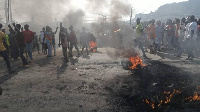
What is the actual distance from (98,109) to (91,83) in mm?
1869

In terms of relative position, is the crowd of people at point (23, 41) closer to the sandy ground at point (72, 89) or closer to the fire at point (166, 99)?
the sandy ground at point (72, 89)

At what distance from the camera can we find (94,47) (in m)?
15.5

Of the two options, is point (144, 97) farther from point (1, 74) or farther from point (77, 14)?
point (77, 14)

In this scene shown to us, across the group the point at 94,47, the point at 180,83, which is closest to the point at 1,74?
the point at 180,83

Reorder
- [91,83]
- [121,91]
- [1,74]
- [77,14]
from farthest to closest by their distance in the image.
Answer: [77,14] → [1,74] → [91,83] → [121,91]

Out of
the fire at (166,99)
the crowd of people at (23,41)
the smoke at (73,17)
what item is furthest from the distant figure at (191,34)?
the smoke at (73,17)

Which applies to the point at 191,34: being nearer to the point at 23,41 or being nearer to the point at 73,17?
the point at 23,41

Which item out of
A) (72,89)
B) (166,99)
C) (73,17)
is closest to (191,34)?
(166,99)

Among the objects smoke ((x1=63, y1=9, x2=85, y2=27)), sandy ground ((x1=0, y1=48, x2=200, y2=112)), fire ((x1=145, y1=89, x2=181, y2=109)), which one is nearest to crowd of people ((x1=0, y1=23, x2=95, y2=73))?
sandy ground ((x1=0, y1=48, x2=200, y2=112))

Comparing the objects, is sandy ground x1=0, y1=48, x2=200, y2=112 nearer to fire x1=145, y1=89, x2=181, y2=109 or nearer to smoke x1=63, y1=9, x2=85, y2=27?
fire x1=145, y1=89, x2=181, y2=109

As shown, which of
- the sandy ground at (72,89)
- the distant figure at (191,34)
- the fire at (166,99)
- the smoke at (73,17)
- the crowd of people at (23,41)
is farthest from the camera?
the smoke at (73,17)

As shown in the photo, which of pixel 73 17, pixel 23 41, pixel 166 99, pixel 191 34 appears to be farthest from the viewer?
pixel 73 17

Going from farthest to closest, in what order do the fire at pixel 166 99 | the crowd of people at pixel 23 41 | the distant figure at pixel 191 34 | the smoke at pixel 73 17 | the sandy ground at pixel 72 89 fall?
the smoke at pixel 73 17, the distant figure at pixel 191 34, the crowd of people at pixel 23 41, the sandy ground at pixel 72 89, the fire at pixel 166 99

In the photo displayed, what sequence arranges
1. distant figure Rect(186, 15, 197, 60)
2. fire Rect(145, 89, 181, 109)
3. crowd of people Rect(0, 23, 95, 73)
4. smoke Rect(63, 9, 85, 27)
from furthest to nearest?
smoke Rect(63, 9, 85, 27) → distant figure Rect(186, 15, 197, 60) → crowd of people Rect(0, 23, 95, 73) → fire Rect(145, 89, 181, 109)
